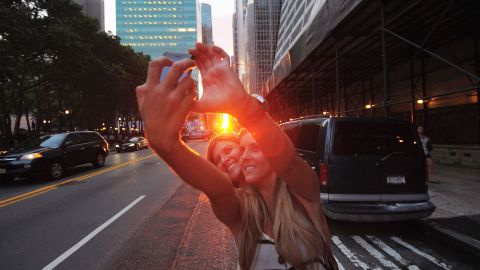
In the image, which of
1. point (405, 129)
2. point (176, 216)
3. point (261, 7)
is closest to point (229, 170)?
point (405, 129)

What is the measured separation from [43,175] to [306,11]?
61.2 meters

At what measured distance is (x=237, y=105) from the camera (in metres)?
1.11

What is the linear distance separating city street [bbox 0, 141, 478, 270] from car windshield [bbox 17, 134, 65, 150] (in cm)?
443

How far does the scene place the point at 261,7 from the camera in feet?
403

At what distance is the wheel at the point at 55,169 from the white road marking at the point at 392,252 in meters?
12.1

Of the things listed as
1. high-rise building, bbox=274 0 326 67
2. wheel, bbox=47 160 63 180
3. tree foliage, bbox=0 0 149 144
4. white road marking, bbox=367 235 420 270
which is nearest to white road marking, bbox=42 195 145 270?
white road marking, bbox=367 235 420 270

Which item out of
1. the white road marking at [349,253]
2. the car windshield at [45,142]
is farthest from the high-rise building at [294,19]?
the white road marking at [349,253]

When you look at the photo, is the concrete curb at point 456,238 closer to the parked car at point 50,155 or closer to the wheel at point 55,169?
the parked car at point 50,155

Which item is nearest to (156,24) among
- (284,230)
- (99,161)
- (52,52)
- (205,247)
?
(52,52)

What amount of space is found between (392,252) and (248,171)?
3957 mm

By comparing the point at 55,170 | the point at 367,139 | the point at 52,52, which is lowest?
the point at 55,170

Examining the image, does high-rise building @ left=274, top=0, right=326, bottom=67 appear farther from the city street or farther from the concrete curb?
the concrete curb

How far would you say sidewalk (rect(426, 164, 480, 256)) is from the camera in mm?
4840

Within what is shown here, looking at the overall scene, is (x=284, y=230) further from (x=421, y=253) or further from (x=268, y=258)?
(x=421, y=253)
